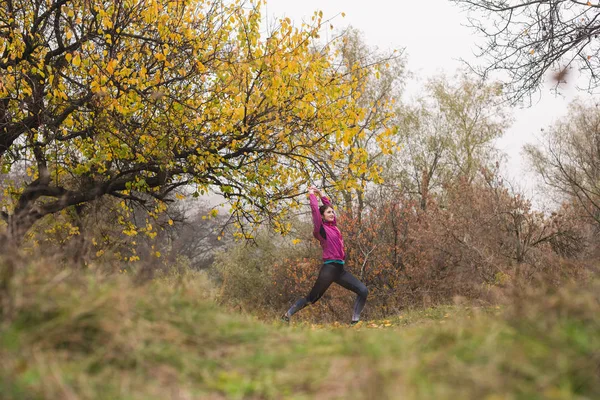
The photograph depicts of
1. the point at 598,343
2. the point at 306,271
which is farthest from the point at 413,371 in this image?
the point at 306,271

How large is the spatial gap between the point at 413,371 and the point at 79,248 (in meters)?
3.20

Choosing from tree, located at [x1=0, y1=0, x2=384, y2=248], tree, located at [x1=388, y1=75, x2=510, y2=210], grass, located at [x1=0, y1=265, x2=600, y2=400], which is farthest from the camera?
tree, located at [x1=388, y1=75, x2=510, y2=210]

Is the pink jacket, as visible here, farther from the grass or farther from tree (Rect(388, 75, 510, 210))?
tree (Rect(388, 75, 510, 210))

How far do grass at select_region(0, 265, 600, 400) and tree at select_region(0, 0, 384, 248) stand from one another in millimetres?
4214

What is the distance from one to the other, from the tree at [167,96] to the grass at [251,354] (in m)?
4.21

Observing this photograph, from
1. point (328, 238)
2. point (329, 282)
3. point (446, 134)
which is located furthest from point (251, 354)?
point (446, 134)

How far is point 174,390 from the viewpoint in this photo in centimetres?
221

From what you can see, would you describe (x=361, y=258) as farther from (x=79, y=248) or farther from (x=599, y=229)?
(x=79, y=248)

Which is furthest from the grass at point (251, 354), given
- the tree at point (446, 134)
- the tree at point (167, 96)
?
the tree at point (446, 134)

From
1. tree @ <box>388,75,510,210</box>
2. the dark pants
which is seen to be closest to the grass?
the dark pants

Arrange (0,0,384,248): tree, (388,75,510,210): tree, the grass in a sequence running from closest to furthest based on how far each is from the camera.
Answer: the grass, (0,0,384,248): tree, (388,75,510,210): tree

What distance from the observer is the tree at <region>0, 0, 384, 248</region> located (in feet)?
22.4

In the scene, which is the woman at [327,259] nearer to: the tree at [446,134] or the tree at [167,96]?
the tree at [167,96]

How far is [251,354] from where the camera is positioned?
2.72 meters
